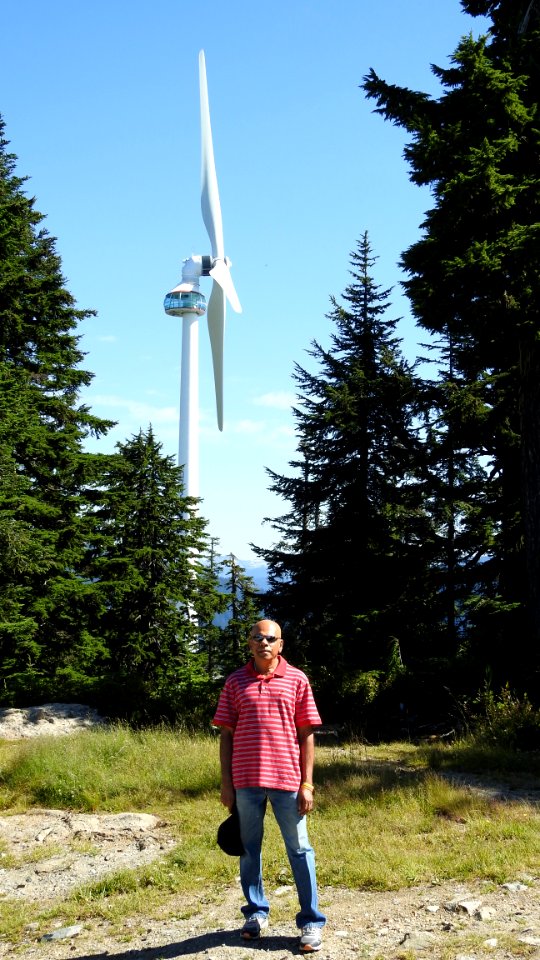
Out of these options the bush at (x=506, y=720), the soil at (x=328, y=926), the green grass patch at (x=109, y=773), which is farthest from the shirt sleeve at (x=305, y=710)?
the bush at (x=506, y=720)

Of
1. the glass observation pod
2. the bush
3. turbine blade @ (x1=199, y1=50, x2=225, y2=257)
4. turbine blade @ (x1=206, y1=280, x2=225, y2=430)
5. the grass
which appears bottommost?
the grass

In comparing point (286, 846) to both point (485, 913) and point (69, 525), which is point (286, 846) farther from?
point (69, 525)

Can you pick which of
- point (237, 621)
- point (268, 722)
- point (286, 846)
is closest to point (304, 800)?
point (286, 846)

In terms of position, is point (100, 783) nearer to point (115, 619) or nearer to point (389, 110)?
point (389, 110)

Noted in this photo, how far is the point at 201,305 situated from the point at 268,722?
55.6m

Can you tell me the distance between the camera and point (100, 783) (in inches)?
359

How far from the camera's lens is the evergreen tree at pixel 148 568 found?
78.4 feet

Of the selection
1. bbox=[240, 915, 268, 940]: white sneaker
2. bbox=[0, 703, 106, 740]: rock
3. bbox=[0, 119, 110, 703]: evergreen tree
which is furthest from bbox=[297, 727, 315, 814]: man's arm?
bbox=[0, 119, 110, 703]: evergreen tree

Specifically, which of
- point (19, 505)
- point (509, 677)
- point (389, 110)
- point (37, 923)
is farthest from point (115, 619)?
point (37, 923)

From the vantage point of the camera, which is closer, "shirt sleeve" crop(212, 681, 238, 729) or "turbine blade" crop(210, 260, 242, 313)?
"shirt sleeve" crop(212, 681, 238, 729)

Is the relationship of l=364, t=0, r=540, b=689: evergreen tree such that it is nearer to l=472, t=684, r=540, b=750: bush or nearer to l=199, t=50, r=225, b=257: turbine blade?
l=472, t=684, r=540, b=750: bush

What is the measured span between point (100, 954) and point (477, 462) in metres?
15.5

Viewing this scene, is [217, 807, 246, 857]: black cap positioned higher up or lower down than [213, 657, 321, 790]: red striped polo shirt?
lower down

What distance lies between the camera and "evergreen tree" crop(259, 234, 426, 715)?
729 inches
